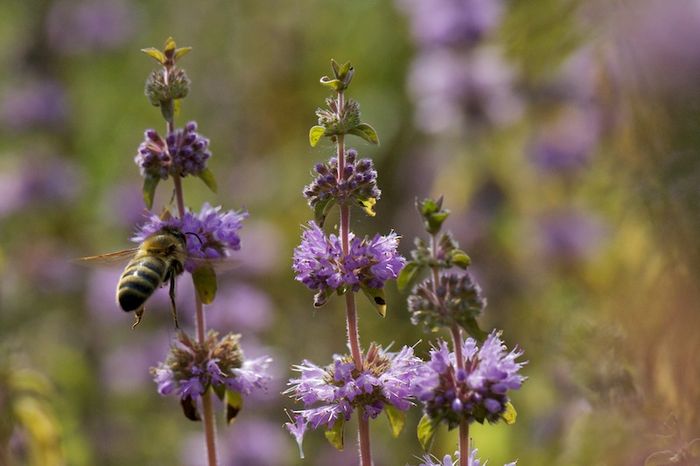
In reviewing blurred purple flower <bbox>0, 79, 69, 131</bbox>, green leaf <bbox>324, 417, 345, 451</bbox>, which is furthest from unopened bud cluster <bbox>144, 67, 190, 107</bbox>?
blurred purple flower <bbox>0, 79, 69, 131</bbox>

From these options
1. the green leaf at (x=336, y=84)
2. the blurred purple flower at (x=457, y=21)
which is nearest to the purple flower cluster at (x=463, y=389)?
the green leaf at (x=336, y=84)

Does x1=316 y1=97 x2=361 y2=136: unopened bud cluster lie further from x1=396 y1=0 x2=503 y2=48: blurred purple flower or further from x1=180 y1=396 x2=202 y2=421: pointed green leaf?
x1=396 y1=0 x2=503 y2=48: blurred purple flower

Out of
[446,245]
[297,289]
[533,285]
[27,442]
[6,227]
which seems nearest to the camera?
[446,245]

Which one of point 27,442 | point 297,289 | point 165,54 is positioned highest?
point 297,289

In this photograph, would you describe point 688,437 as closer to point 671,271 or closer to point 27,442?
point 671,271

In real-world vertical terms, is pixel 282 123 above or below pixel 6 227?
above

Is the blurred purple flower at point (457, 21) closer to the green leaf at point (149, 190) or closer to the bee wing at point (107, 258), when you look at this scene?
the bee wing at point (107, 258)

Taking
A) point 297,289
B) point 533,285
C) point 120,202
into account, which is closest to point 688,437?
point 533,285
